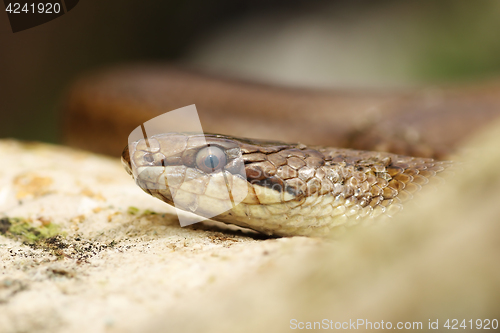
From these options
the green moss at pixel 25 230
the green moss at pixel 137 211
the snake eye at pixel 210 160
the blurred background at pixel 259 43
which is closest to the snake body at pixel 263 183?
the snake eye at pixel 210 160

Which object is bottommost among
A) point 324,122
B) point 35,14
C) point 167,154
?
point 324,122

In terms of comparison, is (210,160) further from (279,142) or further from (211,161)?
(279,142)

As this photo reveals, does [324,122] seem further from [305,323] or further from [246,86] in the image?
[305,323]

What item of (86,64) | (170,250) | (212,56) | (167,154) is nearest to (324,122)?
(167,154)

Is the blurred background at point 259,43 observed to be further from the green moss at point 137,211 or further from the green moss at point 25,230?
the green moss at point 25,230

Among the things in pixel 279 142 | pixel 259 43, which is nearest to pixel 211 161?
pixel 279 142
